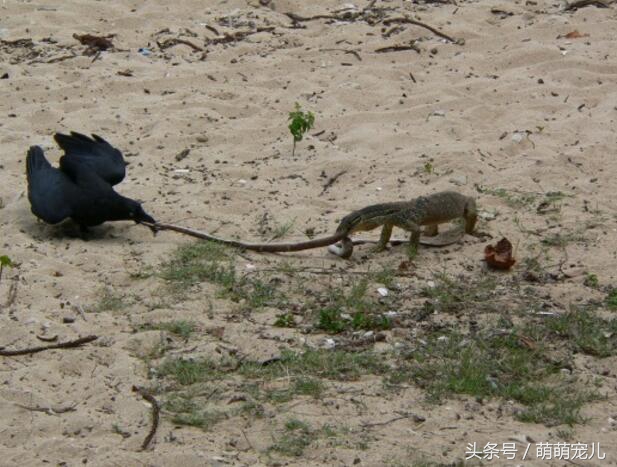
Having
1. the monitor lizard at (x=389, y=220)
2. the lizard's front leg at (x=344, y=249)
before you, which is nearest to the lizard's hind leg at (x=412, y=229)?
the monitor lizard at (x=389, y=220)

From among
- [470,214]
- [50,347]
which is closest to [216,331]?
[50,347]

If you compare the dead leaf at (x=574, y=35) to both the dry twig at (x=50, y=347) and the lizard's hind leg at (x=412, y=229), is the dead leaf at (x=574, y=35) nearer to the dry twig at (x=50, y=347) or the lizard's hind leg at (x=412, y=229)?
the lizard's hind leg at (x=412, y=229)

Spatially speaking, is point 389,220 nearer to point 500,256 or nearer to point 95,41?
point 500,256

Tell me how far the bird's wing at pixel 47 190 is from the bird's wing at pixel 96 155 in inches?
5.0

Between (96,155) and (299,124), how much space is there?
1.15 meters

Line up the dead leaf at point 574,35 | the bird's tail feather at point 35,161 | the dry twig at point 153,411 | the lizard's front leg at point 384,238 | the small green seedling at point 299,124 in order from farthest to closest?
the dead leaf at point 574,35, the small green seedling at point 299,124, the bird's tail feather at point 35,161, the lizard's front leg at point 384,238, the dry twig at point 153,411

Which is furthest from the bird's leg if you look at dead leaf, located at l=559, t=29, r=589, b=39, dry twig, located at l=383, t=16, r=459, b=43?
dead leaf, located at l=559, t=29, r=589, b=39

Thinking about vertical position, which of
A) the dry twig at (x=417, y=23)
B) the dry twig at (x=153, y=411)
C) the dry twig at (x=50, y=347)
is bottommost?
the dry twig at (x=417, y=23)

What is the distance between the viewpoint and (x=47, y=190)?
18.9 ft

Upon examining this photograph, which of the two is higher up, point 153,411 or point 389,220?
point 153,411

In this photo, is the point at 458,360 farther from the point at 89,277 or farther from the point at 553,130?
the point at 553,130

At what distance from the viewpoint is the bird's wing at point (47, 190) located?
221 inches

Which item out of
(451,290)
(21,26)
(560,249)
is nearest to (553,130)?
(560,249)

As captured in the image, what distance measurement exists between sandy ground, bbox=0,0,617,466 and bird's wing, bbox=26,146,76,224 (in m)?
0.15
